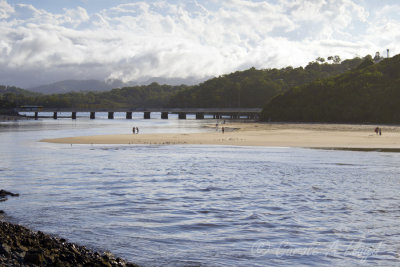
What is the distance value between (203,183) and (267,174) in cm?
434

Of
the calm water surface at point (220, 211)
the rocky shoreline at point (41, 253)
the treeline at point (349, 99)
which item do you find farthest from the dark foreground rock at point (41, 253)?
the treeline at point (349, 99)

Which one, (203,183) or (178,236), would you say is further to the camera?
(203,183)

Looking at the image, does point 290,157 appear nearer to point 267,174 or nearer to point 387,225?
point 267,174

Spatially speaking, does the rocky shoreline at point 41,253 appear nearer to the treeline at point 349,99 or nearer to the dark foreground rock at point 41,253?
the dark foreground rock at point 41,253

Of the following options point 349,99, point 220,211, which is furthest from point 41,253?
point 349,99

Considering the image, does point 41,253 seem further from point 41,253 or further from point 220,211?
point 220,211

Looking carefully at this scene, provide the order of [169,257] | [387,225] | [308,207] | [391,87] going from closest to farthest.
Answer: [169,257]
[387,225]
[308,207]
[391,87]

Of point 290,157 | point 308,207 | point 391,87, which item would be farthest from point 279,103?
point 308,207

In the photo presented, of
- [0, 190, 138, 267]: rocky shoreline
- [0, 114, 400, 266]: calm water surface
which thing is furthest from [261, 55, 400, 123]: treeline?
[0, 190, 138, 267]: rocky shoreline

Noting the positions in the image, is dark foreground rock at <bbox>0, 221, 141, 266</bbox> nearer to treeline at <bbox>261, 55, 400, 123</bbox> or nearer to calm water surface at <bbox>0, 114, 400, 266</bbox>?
calm water surface at <bbox>0, 114, 400, 266</bbox>

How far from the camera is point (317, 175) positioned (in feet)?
70.0

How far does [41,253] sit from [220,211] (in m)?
7.06

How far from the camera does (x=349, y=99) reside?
3770 inches

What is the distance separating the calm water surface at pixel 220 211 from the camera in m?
9.48
